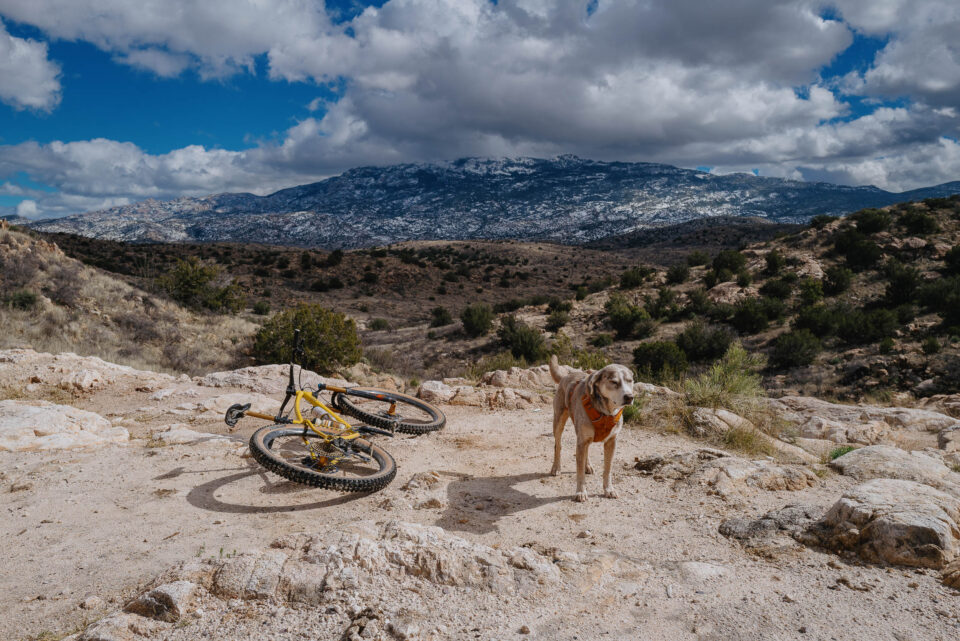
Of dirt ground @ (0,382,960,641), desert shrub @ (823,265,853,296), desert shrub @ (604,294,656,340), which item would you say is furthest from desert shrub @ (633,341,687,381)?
desert shrub @ (823,265,853,296)

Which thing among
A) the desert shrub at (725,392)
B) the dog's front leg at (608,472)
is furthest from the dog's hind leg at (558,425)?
the desert shrub at (725,392)

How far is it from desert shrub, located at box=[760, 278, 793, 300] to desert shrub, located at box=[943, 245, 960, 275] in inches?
274

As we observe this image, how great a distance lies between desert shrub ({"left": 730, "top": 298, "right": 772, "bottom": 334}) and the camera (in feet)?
64.6

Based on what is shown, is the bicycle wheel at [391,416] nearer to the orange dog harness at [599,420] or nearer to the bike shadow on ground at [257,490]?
the bike shadow on ground at [257,490]

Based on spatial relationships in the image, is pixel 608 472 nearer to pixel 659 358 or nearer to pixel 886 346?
pixel 659 358

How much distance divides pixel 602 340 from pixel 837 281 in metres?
12.2

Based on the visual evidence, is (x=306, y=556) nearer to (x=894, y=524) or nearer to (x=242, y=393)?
(x=894, y=524)

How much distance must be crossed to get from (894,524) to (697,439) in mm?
3774

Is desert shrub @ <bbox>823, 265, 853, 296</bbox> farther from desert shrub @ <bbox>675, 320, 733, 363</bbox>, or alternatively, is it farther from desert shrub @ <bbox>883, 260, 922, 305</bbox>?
desert shrub @ <bbox>675, 320, 733, 363</bbox>

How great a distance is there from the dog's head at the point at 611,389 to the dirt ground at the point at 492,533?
1116 mm

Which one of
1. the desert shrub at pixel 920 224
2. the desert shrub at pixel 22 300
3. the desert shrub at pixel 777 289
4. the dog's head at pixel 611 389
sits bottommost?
the dog's head at pixel 611 389

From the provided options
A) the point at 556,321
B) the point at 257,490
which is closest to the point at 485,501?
the point at 257,490

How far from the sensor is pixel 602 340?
67.8ft

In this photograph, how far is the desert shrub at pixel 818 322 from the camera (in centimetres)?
1778
